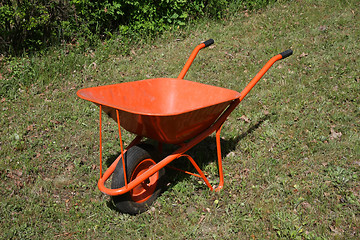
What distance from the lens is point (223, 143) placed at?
15.2 ft

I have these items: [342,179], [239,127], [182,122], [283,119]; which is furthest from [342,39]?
→ [182,122]

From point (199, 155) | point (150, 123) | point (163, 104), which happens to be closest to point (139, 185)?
point (150, 123)

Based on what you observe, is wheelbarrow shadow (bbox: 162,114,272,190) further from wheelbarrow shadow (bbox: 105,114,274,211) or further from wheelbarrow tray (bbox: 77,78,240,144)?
wheelbarrow tray (bbox: 77,78,240,144)

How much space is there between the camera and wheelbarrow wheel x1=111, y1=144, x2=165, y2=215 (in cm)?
331

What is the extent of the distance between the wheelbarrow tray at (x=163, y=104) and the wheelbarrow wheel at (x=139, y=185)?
222 mm

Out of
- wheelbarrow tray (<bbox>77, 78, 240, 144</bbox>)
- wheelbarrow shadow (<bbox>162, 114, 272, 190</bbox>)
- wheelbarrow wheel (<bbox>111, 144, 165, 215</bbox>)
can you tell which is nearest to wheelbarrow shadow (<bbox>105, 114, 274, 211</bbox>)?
wheelbarrow shadow (<bbox>162, 114, 272, 190</bbox>)

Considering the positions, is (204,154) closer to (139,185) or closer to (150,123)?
(139,185)

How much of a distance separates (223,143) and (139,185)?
1.47 meters

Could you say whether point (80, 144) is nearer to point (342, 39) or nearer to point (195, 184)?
point (195, 184)

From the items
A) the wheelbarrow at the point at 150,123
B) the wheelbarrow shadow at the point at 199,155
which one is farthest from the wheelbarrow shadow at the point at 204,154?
the wheelbarrow at the point at 150,123

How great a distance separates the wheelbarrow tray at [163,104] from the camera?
311 centimetres

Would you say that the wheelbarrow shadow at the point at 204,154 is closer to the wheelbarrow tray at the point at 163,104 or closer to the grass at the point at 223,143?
the grass at the point at 223,143

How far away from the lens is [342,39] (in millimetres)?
6711

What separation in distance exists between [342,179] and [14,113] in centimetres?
446
